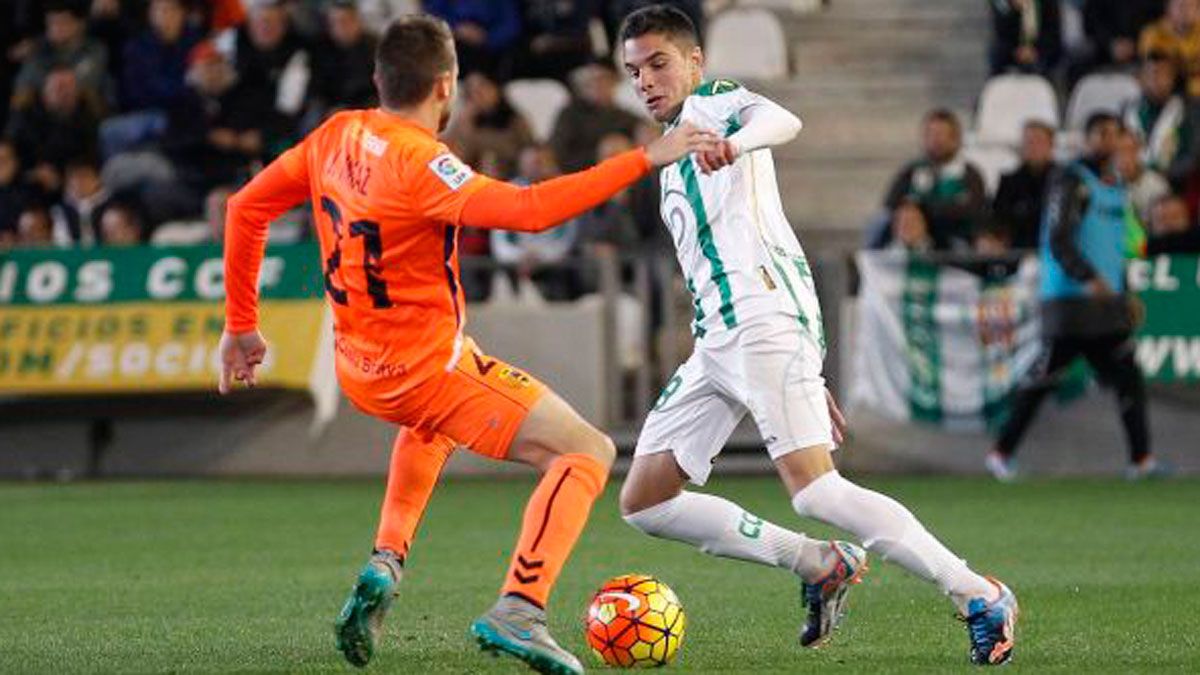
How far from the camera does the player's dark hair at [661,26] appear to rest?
8008 mm

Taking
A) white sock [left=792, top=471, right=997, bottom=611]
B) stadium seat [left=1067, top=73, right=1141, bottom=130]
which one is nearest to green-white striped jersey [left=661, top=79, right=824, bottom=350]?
white sock [left=792, top=471, right=997, bottom=611]

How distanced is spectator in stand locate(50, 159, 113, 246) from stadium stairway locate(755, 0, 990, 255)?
17.4 feet

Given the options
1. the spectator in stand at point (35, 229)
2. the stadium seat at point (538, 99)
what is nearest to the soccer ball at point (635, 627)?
the spectator in stand at point (35, 229)

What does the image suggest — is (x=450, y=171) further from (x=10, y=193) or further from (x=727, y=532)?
(x=10, y=193)

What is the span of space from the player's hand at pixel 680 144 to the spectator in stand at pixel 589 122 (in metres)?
11.8

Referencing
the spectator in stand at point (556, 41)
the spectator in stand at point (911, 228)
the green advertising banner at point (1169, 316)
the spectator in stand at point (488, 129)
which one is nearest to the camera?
the green advertising banner at point (1169, 316)

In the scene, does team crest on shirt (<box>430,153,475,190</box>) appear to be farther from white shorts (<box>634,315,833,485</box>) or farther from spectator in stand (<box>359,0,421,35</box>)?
spectator in stand (<box>359,0,421,35</box>)

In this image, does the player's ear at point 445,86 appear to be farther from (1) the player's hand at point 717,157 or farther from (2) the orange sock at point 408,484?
(2) the orange sock at point 408,484

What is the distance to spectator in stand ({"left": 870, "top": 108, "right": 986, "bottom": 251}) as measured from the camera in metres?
17.8

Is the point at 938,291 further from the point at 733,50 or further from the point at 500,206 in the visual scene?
the point at 500,206

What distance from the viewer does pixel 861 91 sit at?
21484 millimetres

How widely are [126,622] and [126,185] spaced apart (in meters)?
10.8

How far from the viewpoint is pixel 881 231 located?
18.0 m

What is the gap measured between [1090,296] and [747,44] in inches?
231
